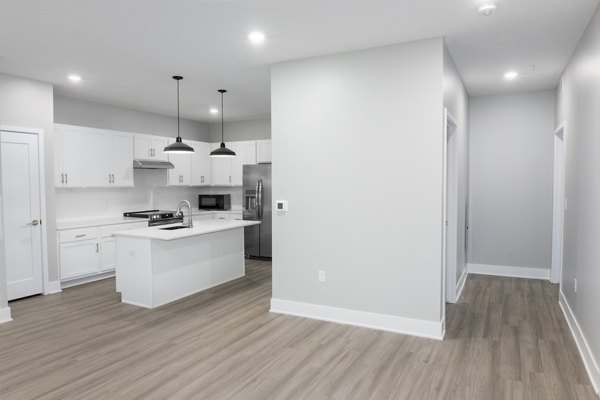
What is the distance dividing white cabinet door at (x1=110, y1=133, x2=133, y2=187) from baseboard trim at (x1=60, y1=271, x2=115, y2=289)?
141 cm

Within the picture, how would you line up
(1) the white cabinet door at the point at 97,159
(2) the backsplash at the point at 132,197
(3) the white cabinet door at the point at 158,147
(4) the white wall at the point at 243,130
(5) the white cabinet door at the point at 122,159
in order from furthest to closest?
(4) the white wall at the point at 243,130, (3) the white cabinet door at the point at 158,147, (5) the white cabinet door at the point at 122,159, (2) the backsplash at the point at 132,197, (1) the white cabinet door at the point at 97,159

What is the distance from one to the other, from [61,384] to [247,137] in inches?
241

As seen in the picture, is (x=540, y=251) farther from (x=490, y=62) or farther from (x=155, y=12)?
(x=155, y=12)

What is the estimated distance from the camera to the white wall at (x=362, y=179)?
357 cm

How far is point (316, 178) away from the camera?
4090 mm

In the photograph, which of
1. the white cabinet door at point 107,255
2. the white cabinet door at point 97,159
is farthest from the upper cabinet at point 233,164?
the white cabinet door at point 107,255

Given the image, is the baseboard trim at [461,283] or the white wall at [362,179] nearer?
the white wall at [362,179]

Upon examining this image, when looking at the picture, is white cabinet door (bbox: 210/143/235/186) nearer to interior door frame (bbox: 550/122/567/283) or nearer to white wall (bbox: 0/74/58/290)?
white wall (bbox: 0/74/58/290)

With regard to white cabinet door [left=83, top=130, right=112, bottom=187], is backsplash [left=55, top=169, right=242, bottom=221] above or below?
below

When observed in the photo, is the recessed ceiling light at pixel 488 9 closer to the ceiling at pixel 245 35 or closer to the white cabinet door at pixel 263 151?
the ceiling at pixel 245 35

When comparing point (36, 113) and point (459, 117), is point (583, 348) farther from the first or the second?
point (36, 113)

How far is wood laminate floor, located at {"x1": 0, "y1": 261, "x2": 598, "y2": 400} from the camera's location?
2703mm

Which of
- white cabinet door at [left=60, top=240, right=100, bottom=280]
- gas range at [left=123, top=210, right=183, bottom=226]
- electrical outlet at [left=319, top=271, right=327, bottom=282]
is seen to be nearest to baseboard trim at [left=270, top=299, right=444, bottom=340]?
electrical outlet at [left=319, top=271, right=327, bottom=282]

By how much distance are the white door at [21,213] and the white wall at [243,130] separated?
4033 mm
